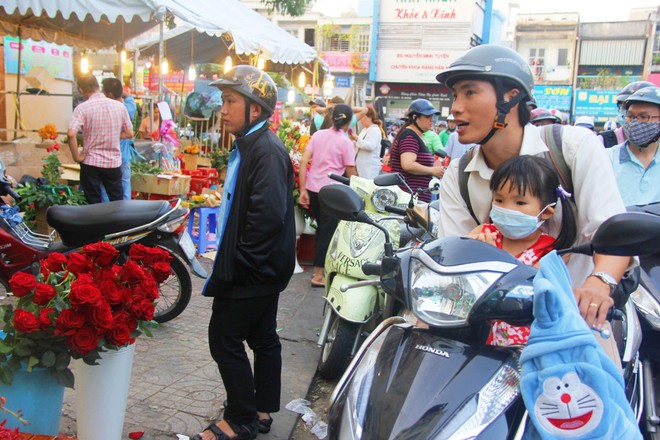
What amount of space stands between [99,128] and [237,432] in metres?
4.60

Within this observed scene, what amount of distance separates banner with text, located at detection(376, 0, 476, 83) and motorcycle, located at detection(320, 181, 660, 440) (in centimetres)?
2604

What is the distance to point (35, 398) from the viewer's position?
2605 mm

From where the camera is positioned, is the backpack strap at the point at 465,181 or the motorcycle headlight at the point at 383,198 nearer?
the backpack strap at the point at 465,181

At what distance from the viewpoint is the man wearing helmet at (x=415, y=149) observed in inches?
254

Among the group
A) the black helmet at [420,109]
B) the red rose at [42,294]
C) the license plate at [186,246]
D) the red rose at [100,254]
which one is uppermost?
the black helmet at [420,109]

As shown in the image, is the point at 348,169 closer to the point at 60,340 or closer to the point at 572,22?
the point at 60,340

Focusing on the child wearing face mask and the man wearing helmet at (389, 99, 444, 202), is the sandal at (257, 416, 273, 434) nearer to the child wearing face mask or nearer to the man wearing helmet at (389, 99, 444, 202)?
the child wearing face mask

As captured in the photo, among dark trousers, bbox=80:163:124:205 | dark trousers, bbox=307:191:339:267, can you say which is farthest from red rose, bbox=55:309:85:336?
dark trousers, bbox=80:163:124:205

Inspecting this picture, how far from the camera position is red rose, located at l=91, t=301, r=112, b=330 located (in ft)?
8.14

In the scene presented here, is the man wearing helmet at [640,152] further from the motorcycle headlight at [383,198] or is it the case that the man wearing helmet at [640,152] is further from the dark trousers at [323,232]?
the dark trousers at [323,232]

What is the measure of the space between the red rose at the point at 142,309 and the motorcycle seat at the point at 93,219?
5.59 ft

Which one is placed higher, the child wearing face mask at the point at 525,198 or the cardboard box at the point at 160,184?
the child wearing face mask at the point at 525,198

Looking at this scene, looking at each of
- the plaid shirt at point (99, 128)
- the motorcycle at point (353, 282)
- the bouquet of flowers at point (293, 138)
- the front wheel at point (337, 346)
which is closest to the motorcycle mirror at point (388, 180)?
the motorcycle at point (353, 282)

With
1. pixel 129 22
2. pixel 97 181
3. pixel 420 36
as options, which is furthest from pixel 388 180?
pixel 420 36
